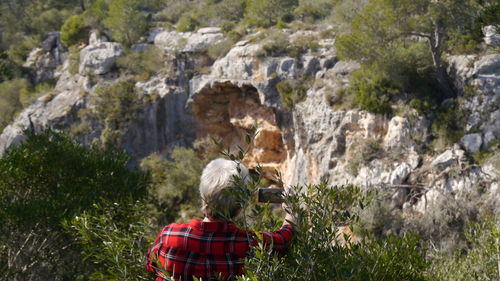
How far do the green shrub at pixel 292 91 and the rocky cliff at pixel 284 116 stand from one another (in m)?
0.27

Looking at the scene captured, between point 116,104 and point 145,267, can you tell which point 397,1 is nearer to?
point 145,267

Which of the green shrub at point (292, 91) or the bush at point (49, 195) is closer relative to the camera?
the bush at point (49, 195)

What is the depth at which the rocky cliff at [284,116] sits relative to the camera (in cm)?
1096

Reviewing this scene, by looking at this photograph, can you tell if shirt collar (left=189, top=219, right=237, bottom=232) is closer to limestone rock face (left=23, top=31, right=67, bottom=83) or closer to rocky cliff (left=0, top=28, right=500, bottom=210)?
rocky cliff (left=0, top=28, right=500, bottom=210)

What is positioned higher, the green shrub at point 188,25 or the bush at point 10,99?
the green shrub at point 188,25

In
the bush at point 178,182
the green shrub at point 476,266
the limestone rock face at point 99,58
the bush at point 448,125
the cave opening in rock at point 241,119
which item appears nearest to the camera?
the green shrub at point 476,266

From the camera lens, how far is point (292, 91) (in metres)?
16.0

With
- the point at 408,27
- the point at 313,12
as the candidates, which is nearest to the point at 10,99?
the point at 313,12

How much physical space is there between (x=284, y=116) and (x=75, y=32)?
59.7 ft

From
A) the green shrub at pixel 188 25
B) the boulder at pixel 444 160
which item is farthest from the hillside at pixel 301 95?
the green shrub at pixel 188 25

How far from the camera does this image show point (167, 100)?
68.6 ft

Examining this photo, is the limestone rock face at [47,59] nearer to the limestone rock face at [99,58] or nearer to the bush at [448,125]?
the limestone rock face at [99,58]

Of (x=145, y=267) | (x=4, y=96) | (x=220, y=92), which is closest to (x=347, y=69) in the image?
(x=220, y=92)

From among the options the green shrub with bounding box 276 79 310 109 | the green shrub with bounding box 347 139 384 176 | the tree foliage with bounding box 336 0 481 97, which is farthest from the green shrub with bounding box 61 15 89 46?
the green shrub with bounding box 347 139 384 176
